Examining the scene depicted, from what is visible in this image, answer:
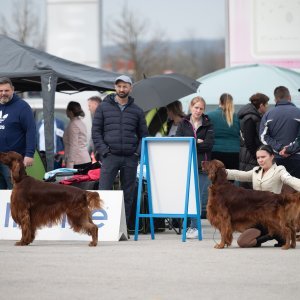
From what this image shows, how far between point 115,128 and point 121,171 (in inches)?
21.8

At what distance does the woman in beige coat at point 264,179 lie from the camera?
1245 cm

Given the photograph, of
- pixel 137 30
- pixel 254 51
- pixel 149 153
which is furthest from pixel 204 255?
pixel 137 30

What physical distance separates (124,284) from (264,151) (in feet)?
12.8

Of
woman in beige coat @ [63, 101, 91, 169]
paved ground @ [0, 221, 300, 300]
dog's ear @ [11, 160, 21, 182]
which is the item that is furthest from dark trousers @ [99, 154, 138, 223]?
woman in beige coat @ [63, 101, 91, 169]

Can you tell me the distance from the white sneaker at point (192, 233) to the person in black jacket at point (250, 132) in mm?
1758

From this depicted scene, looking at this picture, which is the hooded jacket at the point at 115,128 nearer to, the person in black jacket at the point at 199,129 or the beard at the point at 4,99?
the person in black jacket at the point at 199,129

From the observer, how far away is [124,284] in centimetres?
929

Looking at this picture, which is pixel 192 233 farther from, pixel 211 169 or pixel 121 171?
pixel 211 169

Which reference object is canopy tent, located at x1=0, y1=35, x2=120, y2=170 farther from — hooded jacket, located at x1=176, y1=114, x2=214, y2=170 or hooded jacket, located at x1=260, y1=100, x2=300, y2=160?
hooded jacket, located at x1=260, y1=100, x2=300, y2=160

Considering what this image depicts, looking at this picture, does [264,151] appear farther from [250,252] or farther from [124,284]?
[124,284]

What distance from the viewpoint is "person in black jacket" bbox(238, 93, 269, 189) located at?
15602 millimetres

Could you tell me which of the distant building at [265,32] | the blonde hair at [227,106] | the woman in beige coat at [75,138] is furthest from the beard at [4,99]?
the distant building at [265,32]

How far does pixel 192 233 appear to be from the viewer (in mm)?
14141

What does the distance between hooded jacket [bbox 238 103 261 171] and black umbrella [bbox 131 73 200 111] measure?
176 cm
